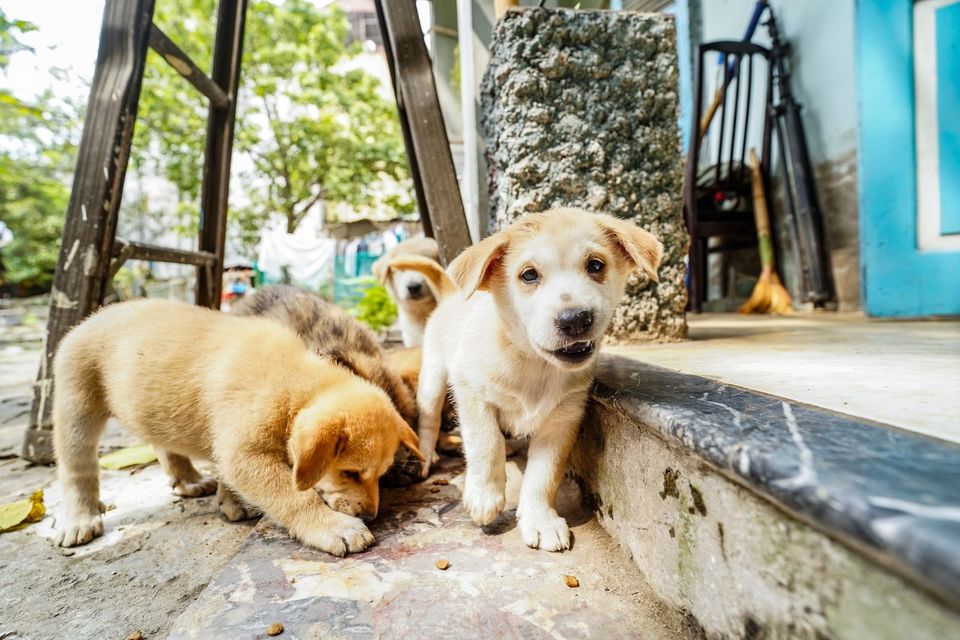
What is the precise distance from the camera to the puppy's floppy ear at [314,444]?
1.49 metres

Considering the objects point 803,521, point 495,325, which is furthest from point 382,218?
point 803,521

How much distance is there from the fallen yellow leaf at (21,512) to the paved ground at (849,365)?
2.55m

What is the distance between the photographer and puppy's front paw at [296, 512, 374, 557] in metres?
1.52

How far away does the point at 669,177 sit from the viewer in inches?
102

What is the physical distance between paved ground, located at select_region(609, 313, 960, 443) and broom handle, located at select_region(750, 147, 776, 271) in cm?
231

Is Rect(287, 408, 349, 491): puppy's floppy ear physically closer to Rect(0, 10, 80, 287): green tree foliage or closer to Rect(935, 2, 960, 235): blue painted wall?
Rect(935, 2, 960, 235): blue painted wall

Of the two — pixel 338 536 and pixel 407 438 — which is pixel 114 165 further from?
pixel 338 536

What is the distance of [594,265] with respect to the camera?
1.55 meters

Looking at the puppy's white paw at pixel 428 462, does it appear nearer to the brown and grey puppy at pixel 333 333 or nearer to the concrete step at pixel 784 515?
the brown and grey puppy at pixel 333 333

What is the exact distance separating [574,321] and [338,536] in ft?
3.19

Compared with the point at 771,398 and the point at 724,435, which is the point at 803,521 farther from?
the point at 771,398

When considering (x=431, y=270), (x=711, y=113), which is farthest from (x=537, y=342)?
(x=711, y=113)

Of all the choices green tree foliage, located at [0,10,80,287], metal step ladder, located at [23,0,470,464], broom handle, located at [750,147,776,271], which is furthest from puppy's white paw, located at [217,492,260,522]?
green tree foliage, located at [0,10,80,287]

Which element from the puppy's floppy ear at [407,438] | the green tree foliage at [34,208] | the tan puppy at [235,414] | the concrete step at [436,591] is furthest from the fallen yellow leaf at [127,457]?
the green tree foliage at [34,208]
